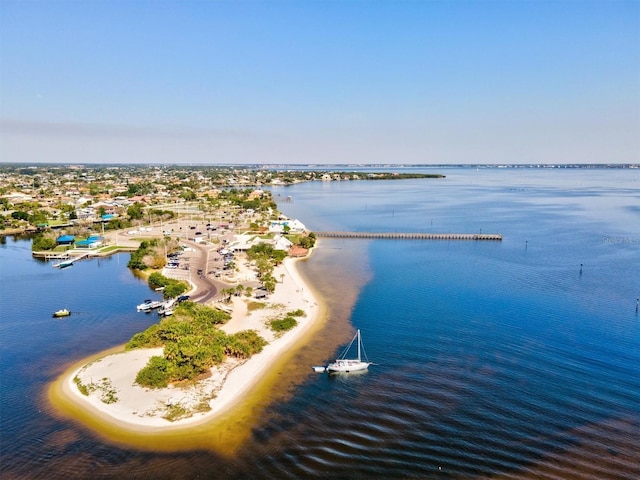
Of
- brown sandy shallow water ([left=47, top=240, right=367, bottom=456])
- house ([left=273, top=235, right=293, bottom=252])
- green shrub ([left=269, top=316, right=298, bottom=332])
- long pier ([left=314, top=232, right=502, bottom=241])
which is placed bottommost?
brown sandy shallow water ([left=47, top=240, right=367, bottom=456])

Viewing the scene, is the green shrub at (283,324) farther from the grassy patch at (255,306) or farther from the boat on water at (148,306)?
the boat on water at (148,306)

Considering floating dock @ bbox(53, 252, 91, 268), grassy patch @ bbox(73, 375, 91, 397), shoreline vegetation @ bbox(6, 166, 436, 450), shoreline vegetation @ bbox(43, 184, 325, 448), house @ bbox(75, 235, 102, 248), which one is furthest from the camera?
house @ bbox(75, 235, 102, 248)

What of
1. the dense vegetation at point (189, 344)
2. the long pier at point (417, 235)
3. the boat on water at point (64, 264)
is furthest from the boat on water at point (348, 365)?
the long pier at point (417, 235)

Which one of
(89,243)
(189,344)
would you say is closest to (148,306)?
(189,344)

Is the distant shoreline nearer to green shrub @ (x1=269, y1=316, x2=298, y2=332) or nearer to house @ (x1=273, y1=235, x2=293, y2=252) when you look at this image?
green shrub @ (x1=269, y1=316, x2=298, y2=332)

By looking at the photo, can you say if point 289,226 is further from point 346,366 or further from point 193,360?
point 193,360

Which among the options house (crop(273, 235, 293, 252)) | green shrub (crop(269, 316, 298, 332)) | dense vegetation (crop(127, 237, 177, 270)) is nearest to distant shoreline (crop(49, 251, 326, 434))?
green shrub (crop(269, 316, 298, 332))
